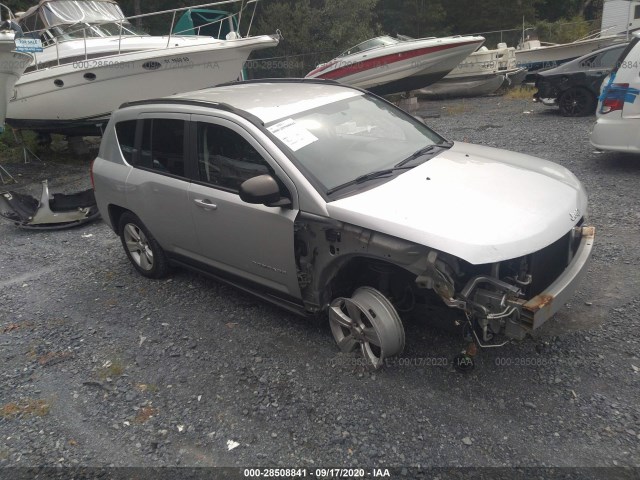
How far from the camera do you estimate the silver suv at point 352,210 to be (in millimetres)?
2686

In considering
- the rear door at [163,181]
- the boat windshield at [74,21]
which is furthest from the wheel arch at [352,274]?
the boat windshield at [74,21]

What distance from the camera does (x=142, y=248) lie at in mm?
4848

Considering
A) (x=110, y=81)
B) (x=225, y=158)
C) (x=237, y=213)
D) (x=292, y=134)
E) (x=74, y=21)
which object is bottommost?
(x=237, y=213)

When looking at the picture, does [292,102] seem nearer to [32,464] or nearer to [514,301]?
[514,301]

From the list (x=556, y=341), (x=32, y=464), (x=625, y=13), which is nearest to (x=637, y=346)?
(x=556, y=341)

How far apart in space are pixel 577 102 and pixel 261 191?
33.7 feet

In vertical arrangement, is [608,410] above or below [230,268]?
below

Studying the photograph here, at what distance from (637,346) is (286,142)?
8.80 ft

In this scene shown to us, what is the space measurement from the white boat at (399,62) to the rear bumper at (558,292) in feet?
35.8

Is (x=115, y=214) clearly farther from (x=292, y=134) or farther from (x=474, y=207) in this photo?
(x=474, y=207)

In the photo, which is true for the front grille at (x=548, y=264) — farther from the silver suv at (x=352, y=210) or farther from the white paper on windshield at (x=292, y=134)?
the white paper on windshield at (x=292, y=134)

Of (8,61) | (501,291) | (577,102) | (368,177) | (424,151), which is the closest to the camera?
(501,291)

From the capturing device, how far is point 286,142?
11.1 feet

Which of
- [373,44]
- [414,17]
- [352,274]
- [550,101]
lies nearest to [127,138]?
[352,274]
